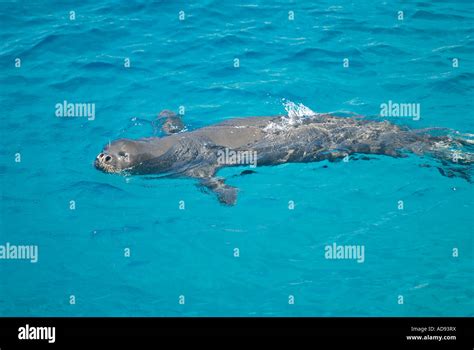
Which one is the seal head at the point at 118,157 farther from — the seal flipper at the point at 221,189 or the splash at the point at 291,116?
the splash at the point at 291,116

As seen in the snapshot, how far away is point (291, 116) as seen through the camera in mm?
11836

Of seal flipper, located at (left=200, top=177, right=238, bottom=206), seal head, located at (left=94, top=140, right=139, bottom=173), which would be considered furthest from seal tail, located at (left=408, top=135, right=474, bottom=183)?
seal head, located at (left=94, top=140, right=139, bottom=173)

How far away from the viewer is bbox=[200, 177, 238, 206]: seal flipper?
33.6ft

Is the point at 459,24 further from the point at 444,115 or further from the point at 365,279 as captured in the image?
the point at 365,279

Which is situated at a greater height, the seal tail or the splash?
the splash

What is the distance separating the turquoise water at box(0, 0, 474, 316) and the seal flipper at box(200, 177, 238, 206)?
20 cm

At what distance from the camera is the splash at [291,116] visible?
1136 centimetres

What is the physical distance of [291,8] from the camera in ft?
55.1

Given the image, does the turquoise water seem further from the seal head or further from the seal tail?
the seal head

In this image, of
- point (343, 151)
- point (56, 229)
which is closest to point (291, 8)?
point (343, 151)

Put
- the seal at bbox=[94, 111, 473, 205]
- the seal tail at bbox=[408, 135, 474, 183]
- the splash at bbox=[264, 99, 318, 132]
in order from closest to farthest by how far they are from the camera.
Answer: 1. the seal at bbox=[94, 111, 473, 205]
2. the seal tail at bbox=[408, 135, 474, 183]
3. the splash at bbox=[264, 99, 318, 132]

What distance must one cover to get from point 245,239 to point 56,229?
3047 mm

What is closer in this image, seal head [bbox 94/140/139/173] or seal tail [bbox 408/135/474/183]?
seal head [bbox 94/140/139/173]

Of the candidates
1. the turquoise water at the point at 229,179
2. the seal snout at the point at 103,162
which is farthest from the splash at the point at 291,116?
the seal snout at the point at 103,162
